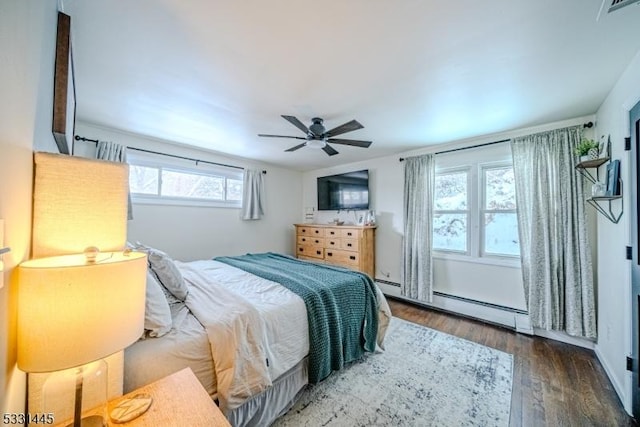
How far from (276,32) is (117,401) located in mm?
1933

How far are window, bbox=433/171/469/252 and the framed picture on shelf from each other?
1472mm

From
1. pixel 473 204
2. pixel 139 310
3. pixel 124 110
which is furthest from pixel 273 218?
pixel 139 310

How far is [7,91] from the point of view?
50 cm

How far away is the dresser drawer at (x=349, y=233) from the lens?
155 inches

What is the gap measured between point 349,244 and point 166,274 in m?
2.80

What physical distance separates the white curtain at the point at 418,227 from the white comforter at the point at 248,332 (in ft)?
7.69

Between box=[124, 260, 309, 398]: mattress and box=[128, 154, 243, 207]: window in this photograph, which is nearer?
box=[124, 260, 309, 398]: mattress

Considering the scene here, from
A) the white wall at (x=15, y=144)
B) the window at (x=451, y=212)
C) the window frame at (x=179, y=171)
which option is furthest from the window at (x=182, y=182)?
the window at (x=451, y=212)

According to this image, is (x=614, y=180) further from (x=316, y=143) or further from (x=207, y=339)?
(x=207, y=339)

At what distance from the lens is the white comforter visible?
53.4 inches

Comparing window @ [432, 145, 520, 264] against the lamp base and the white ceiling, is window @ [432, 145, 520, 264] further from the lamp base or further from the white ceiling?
the lamp base

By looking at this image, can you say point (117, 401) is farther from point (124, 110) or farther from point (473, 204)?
point (473, 204)

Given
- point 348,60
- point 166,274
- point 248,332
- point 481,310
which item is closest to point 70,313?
point 248,332

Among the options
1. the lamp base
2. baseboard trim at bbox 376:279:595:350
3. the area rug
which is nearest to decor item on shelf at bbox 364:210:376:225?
baseboard trim at bbox 376:279:595:350
